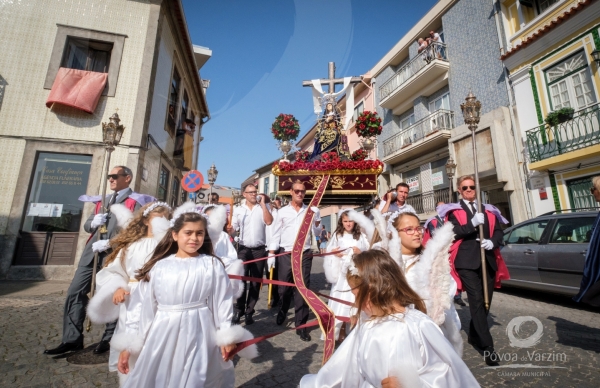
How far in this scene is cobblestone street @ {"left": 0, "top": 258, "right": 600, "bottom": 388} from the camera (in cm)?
278

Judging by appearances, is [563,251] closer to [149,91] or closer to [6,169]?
[149,91]

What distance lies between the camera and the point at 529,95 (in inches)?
436

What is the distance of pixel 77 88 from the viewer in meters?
8.99

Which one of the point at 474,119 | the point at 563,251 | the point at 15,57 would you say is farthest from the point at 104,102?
the point at 563,251

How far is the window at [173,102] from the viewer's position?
12.4 m

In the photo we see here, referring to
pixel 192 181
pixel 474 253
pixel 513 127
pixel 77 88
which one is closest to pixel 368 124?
pixel 474 253

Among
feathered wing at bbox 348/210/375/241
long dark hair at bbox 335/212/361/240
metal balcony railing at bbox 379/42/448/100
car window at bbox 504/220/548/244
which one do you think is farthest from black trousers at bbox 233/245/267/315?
metal balcony railing at bbox 379/42/448/100

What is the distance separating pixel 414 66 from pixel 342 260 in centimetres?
1590

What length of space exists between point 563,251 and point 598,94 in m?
6.92

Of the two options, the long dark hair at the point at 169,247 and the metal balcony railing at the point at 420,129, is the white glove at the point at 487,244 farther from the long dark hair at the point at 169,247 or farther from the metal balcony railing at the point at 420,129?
the metal balcony railing at the point at 420,129

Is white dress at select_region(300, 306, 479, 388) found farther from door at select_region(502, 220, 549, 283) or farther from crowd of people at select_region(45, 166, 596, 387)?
door at select_region(502, 220, 549, 283)

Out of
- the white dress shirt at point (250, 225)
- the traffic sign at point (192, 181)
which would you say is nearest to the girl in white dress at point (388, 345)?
the white dress shirt at point (250, 225)

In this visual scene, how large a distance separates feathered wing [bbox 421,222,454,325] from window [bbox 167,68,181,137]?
1244 cm

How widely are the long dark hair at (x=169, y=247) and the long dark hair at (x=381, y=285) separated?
1.29m
